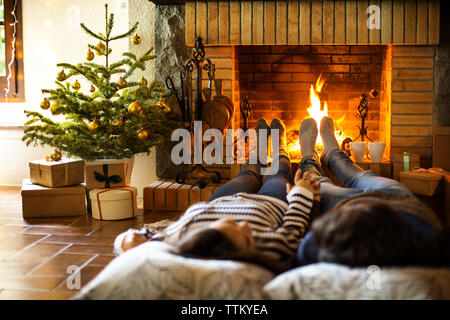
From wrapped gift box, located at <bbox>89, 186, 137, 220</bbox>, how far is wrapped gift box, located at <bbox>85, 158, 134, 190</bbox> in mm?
54

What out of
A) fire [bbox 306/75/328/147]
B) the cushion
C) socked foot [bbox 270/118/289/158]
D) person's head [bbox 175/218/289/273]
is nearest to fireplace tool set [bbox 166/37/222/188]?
socked foot [bbox 270/118/289/158]

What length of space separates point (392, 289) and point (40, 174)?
2.17 metres

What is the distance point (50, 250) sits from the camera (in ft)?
6.38

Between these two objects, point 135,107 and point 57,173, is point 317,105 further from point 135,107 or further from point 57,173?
point 57,173

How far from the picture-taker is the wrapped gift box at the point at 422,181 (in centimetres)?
247

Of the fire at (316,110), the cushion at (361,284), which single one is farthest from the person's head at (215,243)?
the fire at (316,110)

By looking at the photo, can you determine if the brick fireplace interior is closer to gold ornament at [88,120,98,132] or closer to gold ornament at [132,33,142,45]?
gold ornament at [132,33,142,45]

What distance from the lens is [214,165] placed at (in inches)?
118

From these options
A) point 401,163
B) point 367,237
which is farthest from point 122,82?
point 367,237

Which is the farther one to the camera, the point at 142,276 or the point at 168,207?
the point at 168,207

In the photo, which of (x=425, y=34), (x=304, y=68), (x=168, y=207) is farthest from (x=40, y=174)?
(x=425, y=34)

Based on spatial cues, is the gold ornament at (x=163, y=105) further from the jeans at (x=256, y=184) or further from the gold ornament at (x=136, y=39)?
the jeans at (x=256, y=184)

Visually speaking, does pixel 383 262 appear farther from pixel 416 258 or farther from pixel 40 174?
pixel 40 174

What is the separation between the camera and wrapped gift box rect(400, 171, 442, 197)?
8.11 feet
